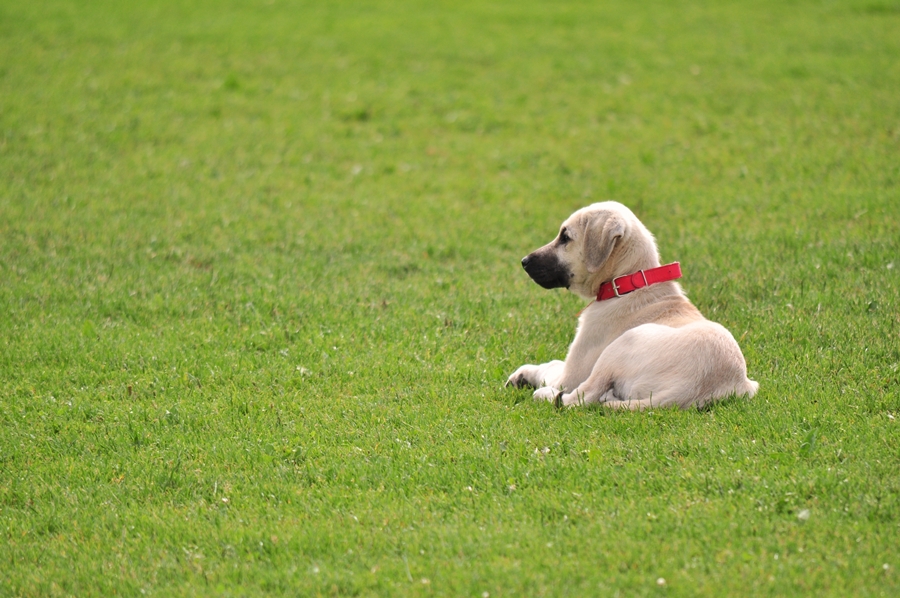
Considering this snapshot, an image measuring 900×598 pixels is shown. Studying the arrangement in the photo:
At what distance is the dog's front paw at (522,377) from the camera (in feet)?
24.6

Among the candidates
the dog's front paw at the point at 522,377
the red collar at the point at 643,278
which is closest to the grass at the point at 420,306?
the dog's front paw at the point at 522,377

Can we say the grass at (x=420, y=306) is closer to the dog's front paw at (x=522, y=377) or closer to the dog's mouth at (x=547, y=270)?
the dog's front paw at (x=522, y=377)

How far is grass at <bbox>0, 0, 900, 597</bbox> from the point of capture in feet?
17.2

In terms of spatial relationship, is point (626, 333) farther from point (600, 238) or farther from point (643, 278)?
point (600, 238)

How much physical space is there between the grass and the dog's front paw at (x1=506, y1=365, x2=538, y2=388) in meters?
0.16

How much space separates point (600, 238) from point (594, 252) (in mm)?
126

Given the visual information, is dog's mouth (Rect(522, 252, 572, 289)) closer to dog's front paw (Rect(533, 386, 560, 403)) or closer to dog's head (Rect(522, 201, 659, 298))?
dog's head (Rect(522, 201, 659, 298))

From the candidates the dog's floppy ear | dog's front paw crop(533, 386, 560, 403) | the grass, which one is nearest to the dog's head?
the dog's floppy ear

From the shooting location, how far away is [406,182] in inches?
569

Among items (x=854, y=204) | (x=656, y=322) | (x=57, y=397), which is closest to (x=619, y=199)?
(x=854, y=204)

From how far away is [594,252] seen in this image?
23.7ft

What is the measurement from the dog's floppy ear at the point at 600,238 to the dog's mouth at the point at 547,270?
258mm

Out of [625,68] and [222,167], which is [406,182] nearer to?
[222,167]

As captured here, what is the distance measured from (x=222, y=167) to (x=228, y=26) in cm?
860
